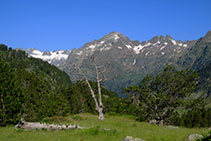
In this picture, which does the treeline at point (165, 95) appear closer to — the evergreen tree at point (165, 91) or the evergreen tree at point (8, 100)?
the evergreen tree at point (165, 91)

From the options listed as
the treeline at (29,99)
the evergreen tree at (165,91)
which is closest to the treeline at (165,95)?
the evergreen tree at (165,91)

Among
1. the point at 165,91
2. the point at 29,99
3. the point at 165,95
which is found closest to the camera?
the point at 165,95

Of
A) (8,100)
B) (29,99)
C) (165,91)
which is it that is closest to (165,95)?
(165,91)

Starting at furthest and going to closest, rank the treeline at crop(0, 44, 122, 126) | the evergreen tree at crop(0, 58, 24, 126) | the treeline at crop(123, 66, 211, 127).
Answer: the treeline at crop(0, 44, 122, 126), the treeline at crop(123, 66, 211, 127), the evergreen tree at crop(0, 58, 24, 126)

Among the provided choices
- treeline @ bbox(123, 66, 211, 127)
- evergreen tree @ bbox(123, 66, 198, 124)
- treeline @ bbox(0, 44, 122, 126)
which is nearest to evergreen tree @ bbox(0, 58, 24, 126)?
treeline @ bbox(0, 44, 122, 126)

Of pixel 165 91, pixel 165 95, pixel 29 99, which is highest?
pixel 165 91

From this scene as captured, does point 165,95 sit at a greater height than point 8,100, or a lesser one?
greater

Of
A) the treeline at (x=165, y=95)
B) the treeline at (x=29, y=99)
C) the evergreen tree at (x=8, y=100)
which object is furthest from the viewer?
the treeline at (x=29, y=99)

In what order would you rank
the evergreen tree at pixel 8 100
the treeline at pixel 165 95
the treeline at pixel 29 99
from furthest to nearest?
the treeline at pixel 29 99 → the treeline at pixel 165 95 → the evergreen tree at pixel 8 100

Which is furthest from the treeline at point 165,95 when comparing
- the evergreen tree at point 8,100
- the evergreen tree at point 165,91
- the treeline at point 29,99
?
the evergreen tree at point 8,100

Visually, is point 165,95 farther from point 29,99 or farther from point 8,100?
point 29,99

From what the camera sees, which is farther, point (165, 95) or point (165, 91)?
point (165, 91)

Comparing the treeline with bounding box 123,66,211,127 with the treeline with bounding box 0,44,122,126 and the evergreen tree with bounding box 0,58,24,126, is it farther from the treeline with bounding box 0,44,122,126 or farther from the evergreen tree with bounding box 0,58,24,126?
the evergreen tree with bounding box 0,58,24,126

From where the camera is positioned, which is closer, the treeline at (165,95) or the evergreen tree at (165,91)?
the treeline at (165,95)
